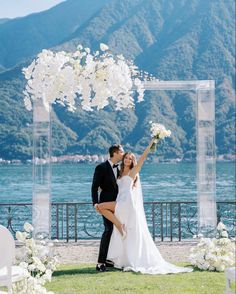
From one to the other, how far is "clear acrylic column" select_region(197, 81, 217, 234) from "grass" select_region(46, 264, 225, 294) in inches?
67.3

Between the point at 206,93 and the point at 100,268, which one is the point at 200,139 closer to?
the point at 206,93

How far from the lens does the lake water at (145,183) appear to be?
55.2 m

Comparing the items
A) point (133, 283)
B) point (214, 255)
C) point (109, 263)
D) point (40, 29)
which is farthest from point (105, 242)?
point (40, 29)

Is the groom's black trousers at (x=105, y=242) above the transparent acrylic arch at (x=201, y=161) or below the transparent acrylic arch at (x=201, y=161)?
below

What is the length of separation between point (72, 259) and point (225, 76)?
72.0 m

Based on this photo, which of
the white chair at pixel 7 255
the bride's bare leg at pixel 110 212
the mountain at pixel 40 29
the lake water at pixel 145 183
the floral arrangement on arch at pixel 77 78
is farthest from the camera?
the mountain at pixel 40 29

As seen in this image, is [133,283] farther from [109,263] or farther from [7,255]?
[7,255]

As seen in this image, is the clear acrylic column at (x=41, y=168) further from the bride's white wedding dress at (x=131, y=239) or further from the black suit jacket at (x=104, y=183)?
the bride's white wedding dress at (x=131, y=239)

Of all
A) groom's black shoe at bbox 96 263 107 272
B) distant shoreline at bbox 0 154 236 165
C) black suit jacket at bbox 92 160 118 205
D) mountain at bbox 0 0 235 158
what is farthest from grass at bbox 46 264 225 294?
mountain at bbox 0 0 235 158

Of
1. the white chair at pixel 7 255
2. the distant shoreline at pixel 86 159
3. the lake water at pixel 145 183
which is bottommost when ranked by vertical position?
the lake water at pixel 145 183

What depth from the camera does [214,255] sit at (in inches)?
310

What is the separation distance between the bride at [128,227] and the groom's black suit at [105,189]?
65 millimetres

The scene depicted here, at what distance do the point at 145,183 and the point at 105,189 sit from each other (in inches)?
2277

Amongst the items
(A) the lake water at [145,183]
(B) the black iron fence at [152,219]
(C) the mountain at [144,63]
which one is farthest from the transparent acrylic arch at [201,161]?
(C) the mountain at [144,63]
